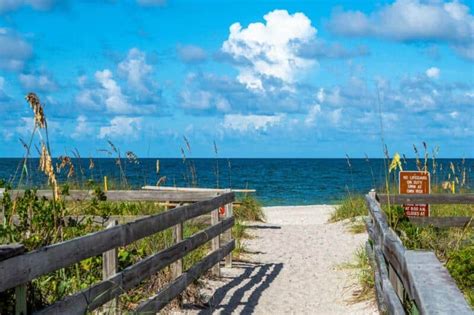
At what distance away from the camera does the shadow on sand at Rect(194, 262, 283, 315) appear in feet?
27.0

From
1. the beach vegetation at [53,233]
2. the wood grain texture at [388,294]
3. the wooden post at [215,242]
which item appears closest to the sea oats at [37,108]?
the beach vegetation at [53,233]

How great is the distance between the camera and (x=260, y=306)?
8.38 metres

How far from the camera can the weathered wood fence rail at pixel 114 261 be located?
149 inches

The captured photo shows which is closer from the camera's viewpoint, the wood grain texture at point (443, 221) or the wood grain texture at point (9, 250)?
the wood grain texture at point (9, 250)

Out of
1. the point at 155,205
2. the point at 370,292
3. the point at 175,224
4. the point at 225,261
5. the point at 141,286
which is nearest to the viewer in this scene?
the point at 175,224

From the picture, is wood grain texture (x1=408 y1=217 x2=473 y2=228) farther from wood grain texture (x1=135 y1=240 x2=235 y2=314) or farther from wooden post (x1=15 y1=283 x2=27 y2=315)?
wooden post (x1=15 y1=283 x2=27 y2=315)

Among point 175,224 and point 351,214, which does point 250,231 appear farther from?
point 175,224

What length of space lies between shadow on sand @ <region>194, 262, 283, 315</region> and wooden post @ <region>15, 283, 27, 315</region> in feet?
14.1

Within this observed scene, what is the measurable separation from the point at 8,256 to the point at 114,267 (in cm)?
205

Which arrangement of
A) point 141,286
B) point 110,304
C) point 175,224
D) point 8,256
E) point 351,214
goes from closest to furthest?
point 8,256, point 110,304, point 175,224, point 141,286, point 351,214

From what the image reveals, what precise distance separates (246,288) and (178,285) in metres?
2.09

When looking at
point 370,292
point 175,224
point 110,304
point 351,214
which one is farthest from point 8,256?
point 351,214

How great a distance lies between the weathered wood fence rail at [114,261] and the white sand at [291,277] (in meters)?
0.51

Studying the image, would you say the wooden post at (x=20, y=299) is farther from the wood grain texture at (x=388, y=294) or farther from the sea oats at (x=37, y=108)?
the wood grain texture at (x=388, y=294)
